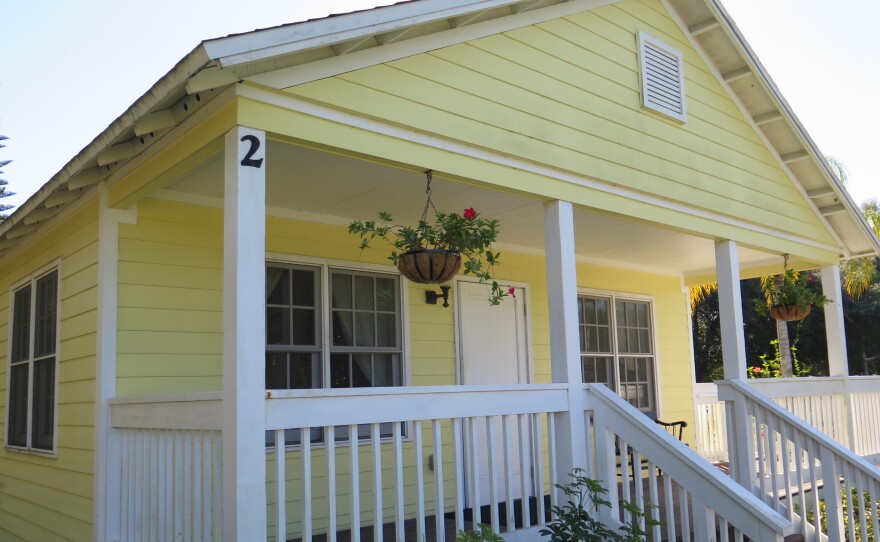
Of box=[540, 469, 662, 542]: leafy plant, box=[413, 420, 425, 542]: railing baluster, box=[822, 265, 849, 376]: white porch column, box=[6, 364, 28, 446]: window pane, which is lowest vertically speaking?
box=[540, 469, 662, 542]: leafy plant

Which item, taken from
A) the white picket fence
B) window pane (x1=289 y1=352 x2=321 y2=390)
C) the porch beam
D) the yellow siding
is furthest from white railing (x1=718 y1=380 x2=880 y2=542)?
the yellow siding

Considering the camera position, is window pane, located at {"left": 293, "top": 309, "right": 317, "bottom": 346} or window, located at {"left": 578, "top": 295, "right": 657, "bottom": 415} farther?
window, located at {"left": 578, "top": 295, "right": 657, "bottom": 415}

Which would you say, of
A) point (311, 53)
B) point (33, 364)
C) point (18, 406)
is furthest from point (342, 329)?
point (18, 406)

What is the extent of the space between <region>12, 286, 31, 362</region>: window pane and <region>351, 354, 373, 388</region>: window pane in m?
2.95

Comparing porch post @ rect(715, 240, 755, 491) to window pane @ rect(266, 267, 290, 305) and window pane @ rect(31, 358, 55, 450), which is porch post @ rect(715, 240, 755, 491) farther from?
window pane @ rect(31, 358, 55, 450)

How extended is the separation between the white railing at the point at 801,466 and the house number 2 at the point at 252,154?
4546 mm

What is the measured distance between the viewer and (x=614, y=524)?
5.38 metres

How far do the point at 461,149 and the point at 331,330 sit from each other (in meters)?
2.30

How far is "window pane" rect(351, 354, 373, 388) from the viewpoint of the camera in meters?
6.94

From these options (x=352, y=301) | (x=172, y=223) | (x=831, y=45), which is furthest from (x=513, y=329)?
(x=831, y=45)

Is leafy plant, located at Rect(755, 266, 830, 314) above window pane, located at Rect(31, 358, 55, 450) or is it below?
above

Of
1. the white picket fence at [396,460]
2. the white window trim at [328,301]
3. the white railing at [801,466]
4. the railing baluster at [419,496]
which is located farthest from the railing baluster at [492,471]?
the white railing at [801,466]

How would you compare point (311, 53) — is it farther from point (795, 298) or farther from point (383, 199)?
point (795, 298)

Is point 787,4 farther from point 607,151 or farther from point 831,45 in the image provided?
point 607,151
